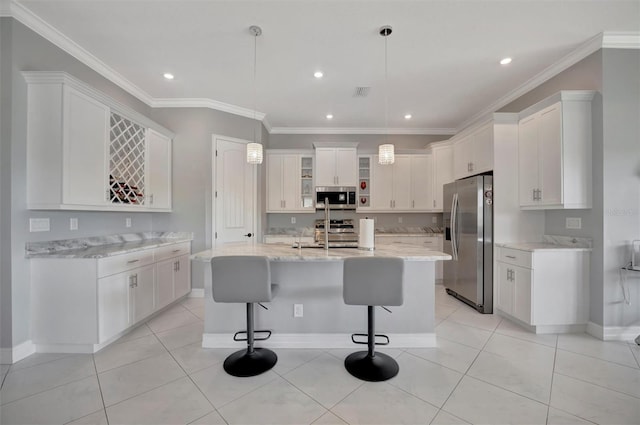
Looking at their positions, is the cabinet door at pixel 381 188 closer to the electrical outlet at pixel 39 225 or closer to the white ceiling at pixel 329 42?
the white ceiling at pixel 329 42

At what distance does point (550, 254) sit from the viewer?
269 cm

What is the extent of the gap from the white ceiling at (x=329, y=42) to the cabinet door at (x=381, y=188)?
145 centimetres

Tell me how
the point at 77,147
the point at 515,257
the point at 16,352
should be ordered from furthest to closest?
the point at 515,257, the point at 77,147, the point at 16,352

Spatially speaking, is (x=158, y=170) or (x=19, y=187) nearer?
(x=19, y=187)

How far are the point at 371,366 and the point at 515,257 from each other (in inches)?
87.0

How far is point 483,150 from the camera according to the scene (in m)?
3.46

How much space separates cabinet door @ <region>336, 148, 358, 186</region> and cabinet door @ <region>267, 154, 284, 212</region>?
1131mm

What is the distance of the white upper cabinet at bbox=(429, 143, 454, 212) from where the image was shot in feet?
15.0

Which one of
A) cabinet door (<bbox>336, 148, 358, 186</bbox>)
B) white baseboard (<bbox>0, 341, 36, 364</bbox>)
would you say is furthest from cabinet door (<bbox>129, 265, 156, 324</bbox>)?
cabinet door (<bbox>336, 148, 358, 186</bbox>)

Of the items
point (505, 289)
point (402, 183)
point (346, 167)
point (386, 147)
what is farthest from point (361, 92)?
point (505, 289)

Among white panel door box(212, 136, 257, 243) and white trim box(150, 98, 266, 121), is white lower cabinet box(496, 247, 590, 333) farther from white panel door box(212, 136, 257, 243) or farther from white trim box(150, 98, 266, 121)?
white trim box(150, 98, 266, 121)

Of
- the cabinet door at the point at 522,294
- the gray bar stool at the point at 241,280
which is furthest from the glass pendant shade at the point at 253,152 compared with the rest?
the cabinet door at the point at 522,294

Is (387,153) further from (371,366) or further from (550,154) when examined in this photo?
(371,366)

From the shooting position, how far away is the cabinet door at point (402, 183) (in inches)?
193
